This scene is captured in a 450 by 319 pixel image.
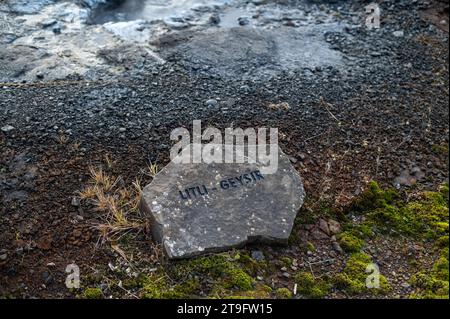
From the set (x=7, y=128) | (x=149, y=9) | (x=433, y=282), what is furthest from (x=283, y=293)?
(x=149, y=9)

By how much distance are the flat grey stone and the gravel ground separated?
205mm

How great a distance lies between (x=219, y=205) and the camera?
352cm

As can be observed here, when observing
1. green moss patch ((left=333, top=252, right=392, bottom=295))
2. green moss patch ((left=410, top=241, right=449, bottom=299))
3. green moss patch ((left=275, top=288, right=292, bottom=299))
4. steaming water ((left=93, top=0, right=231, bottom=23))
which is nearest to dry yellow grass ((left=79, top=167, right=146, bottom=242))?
green moss patch ((left=275, top=288, right=292, bottom=299))

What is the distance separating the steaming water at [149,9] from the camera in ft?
18.7

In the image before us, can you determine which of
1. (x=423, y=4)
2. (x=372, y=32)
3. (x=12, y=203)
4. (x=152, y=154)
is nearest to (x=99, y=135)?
(x=152, y=154)

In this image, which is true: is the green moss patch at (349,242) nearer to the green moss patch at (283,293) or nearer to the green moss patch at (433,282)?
the green moss patch at (433,282)

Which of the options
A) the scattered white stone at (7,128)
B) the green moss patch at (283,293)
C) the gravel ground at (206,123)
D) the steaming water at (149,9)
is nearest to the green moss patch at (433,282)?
the gravel ground at (206,123)

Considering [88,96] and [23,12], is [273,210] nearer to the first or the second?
[88,96]

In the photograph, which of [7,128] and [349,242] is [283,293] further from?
[7,128]

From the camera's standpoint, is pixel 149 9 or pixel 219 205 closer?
pixel 219 205

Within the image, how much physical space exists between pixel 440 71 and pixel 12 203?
3786 millimetres

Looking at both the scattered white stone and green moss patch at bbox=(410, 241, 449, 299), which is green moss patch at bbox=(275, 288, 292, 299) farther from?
the scattered white stone

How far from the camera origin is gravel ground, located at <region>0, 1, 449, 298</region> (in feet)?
11.5

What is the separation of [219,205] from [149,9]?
10.1 ft
